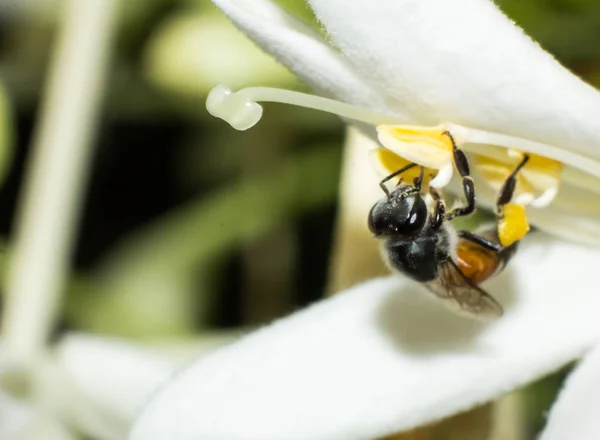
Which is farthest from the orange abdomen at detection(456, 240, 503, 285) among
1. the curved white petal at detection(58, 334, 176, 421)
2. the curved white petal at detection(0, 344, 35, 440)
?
the curved white petal at detection(0, 344, 35, 440)

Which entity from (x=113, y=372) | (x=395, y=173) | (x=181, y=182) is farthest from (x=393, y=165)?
(x=181, y=182)

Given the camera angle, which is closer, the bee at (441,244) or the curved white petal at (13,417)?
the bee at (441,244)

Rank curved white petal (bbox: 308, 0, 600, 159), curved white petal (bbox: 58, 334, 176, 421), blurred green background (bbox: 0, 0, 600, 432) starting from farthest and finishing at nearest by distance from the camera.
→ blurred green background (bbox: 0, 0, 600, 432), curved white petal (bbox: 58, 334, 176, 421), curved white petal (bbox: 308, 0, 600, 159)

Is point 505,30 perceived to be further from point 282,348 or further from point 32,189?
point 32,189

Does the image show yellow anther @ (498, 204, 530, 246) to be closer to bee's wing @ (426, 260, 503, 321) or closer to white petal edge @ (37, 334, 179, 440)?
bee's wing @ (426, 260, 503, 321)

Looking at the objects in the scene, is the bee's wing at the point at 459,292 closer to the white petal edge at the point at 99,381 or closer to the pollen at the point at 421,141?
the pollen at the point at 421,141

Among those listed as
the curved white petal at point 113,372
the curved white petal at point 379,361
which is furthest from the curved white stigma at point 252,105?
the curved white petal at point 113,372

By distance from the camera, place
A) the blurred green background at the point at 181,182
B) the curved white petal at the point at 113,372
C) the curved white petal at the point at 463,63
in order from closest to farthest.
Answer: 1. the curved white petal at the point at 463,63
2. the curved white petal at the point at 113,372
3. the blurred green background at the point at 181,182

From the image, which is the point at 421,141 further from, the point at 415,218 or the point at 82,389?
the point at 82,389
